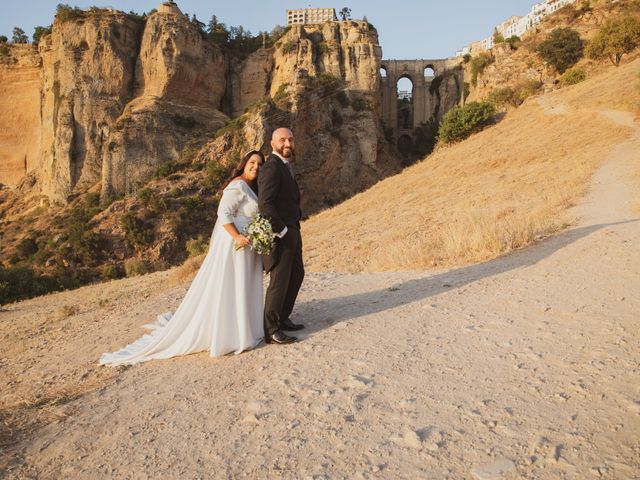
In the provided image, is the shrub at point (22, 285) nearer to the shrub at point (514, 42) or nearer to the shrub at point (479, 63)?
the shrub at point (479, 63)

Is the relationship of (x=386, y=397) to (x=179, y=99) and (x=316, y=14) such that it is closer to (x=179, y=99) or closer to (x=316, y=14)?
(x=179, y=99)

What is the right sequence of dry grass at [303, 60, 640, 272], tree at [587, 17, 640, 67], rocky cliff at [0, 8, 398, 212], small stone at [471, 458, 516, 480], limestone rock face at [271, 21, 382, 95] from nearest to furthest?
small stone at [471, 458, 516, 480] < dry grass at [303, 60, 640, 272] < tree at [587, 17, 640, 67] < rocky cliff at [0, 8, 398, 212] < limestone rock face at [271, 21, 382, 95]

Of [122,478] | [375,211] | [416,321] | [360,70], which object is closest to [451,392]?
[416,321]

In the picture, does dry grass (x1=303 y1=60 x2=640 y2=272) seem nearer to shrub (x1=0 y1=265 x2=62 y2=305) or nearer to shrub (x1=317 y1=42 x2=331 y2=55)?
shrub (x1=0 y1=265 x2=62 y2=305)

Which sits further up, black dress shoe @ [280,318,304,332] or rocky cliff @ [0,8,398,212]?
rocky cliff @ [0,8,398,212]

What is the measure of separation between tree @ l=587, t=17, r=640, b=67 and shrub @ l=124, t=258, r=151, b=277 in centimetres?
3003

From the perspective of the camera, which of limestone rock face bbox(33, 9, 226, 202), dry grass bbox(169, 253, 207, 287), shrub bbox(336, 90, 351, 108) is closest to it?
dry grass bbox(169, 253, 207, 287)

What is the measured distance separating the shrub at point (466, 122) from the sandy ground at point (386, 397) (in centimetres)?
2230

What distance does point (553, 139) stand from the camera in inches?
725

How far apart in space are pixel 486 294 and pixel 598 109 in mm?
19477

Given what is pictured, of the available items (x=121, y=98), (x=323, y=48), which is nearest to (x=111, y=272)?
(x=121, y=98)

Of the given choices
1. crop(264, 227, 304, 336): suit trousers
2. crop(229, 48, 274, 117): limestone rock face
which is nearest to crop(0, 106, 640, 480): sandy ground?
crop(264, 227, 304, 336): suit trousers

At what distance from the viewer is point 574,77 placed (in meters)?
28.0

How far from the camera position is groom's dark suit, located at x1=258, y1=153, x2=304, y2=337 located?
13.2 feet
